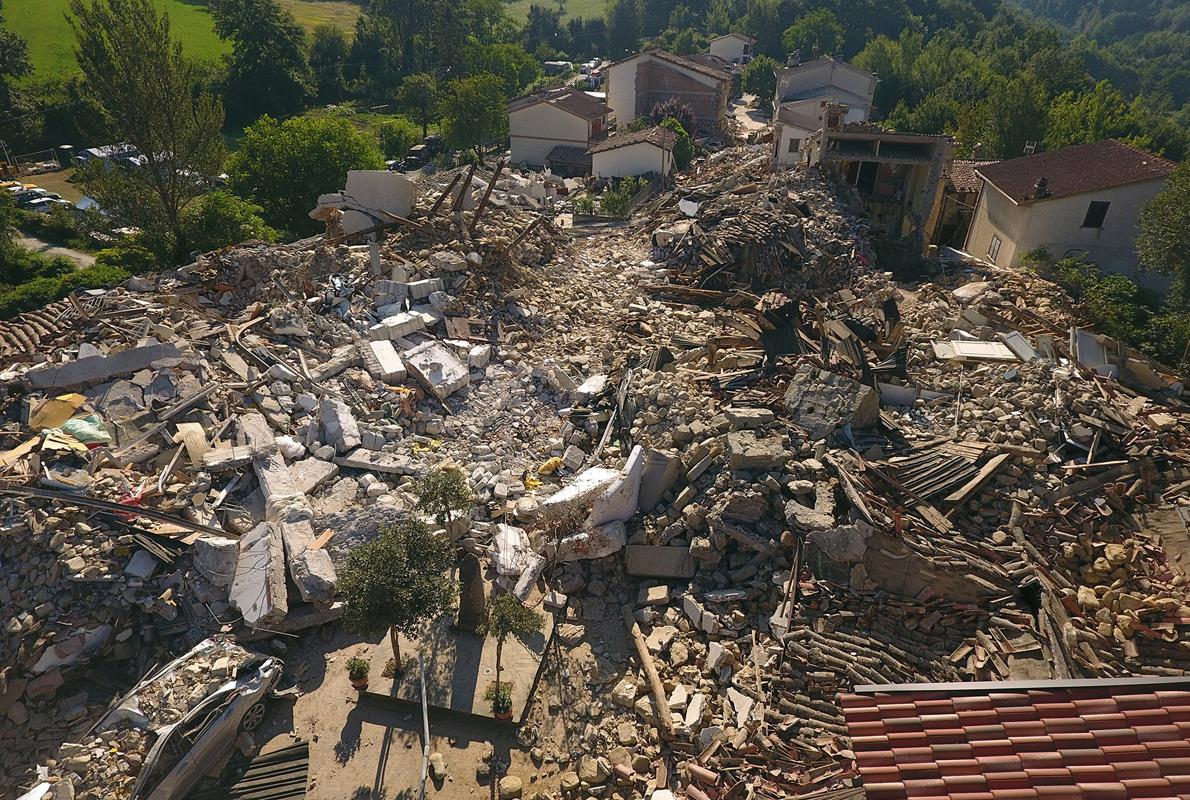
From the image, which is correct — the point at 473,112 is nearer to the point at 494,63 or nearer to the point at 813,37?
the point at 494,63

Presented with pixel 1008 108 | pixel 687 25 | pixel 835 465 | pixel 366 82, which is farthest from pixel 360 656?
pixel 687 25

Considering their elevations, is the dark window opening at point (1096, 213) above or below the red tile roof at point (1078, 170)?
below

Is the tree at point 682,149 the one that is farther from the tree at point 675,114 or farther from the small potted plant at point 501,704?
the small potted plant at point 501,704

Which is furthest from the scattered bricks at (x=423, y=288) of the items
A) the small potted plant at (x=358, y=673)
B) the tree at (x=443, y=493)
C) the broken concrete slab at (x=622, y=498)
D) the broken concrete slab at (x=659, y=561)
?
the small potted plant at (x=358, y=673)

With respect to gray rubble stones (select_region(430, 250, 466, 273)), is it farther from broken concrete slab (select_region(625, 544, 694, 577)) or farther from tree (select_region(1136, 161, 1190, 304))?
tree (select_region(1136, 161, 1190, 304))

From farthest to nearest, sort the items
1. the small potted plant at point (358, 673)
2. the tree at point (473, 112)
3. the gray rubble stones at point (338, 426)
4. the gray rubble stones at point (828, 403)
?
the tree at point (473, 112)
the gray rubble stones at point (338, 426)
the gray rubble stones at point (828, 403)
the small potted plant at point (358, 673)

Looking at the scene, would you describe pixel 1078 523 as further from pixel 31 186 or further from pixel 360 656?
pixel 31 186

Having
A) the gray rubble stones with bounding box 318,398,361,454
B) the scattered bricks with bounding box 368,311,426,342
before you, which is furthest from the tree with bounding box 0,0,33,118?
the gray rubble stones with bounding box 318,398,361,454
